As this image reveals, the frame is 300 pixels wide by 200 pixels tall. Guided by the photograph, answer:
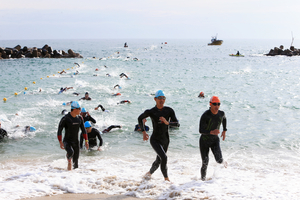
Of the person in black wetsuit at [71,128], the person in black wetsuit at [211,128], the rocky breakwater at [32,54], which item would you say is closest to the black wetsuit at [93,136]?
the person in black wetsuit at [71,128]

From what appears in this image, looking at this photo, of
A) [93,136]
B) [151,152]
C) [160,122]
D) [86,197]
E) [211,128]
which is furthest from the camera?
[151,152]

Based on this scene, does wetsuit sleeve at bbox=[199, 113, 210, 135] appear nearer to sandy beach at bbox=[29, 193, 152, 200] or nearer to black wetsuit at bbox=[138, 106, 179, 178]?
black wetsuit at bbox=[138, 106, 179, 178]

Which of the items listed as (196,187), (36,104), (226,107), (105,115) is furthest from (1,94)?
(196,187)

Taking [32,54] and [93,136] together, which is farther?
[32,54]

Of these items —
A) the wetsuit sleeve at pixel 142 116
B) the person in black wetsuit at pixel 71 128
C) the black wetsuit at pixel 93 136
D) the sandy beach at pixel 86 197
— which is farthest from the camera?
the black wetsuit at pixel 93 136

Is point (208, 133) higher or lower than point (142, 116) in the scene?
lower

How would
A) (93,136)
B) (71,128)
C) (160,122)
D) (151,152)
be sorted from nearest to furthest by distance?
(160,122), (71,128), (93,136), (151,152)

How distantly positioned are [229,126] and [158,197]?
9176mm

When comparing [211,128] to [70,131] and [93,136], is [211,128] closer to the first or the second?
[70,131]

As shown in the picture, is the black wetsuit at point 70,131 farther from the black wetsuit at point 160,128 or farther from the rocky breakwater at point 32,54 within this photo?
the rocky breakwater at point 32,54

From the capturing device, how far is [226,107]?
704 inches

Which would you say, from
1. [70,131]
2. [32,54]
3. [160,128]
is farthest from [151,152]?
[32,54]

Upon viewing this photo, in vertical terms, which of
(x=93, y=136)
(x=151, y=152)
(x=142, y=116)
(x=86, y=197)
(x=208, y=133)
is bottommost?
(x=151, y=152)

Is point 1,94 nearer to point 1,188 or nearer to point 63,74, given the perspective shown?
point 63,74
